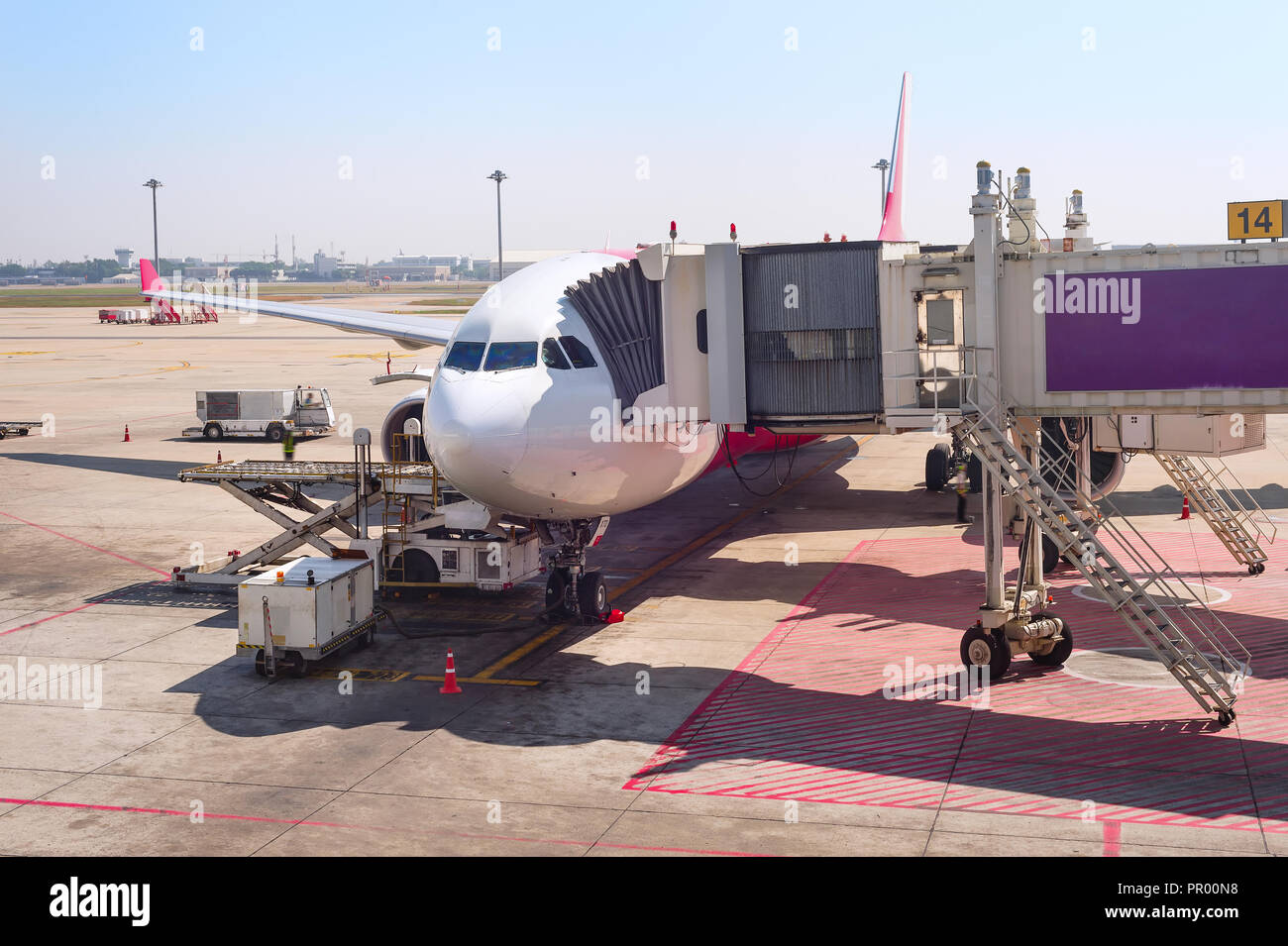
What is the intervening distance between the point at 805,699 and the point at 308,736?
748 centimetres

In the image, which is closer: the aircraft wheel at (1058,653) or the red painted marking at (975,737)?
the red painted marking at (975,737)

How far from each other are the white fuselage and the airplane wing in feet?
62.0

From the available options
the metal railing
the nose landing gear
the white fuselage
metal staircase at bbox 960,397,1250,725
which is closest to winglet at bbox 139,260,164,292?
the nose landing gear

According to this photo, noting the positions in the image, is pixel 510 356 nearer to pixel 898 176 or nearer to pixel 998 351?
pixel 998 351

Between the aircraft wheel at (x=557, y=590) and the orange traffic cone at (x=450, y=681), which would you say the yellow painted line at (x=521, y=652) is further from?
the orange traffic cone at (x=450, y=681)

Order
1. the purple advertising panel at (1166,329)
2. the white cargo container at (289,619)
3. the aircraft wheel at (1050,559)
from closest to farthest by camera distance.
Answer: the purple advertising panel at (1166,329), the white cargo container at (289,619), the aircraft wheel at (1050,559)

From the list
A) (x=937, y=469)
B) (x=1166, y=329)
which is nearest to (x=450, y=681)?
(x=1166, y=329)

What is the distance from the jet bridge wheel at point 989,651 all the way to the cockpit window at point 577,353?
7772 mm

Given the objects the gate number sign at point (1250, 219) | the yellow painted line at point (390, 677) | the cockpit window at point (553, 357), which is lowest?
the yellow painted line at point (390, 677)

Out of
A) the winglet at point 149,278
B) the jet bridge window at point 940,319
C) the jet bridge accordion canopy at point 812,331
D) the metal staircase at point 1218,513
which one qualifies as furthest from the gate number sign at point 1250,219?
the winglet at point 149,278

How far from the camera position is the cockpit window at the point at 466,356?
22.2m

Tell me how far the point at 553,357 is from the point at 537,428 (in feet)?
5.44

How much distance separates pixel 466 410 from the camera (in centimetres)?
2112

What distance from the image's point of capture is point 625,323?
2328 centimetres
